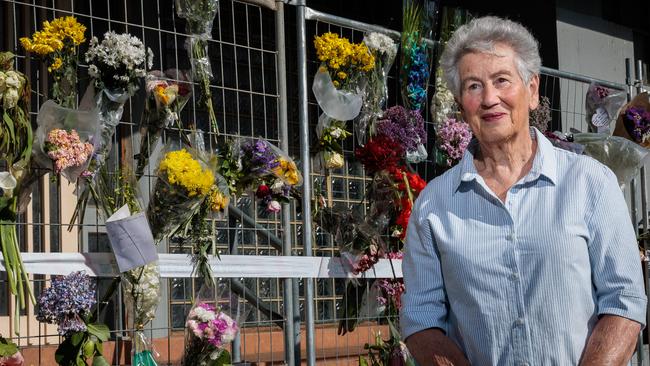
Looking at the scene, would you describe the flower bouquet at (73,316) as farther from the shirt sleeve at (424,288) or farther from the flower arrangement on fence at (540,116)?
the flower arrangement on fence at (540,116)

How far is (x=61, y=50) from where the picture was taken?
12.6 ft

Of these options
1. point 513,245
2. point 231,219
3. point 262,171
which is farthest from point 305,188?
point 513,245

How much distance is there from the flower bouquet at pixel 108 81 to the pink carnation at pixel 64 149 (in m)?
0.15

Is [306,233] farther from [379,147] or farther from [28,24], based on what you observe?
[28,24]

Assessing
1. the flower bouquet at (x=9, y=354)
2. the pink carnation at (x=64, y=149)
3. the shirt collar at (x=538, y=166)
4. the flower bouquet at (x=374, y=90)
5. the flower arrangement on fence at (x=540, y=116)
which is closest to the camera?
the shirt collar at (x=538, y=166)

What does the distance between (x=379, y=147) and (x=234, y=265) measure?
0.84m

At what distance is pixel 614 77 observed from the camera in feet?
27.1

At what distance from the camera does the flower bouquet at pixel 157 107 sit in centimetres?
404

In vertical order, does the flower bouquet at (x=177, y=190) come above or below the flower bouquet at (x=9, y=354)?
above

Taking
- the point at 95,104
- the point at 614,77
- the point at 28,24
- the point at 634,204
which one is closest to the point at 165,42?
the point at 28,24

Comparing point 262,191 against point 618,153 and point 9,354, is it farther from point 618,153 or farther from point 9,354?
point 618,153

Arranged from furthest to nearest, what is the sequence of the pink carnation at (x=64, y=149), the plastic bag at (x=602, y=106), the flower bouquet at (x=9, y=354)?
the plastic bag at (x=602, y=106) < the pink carnation at (x=64, y=149) < the flower bouquet at (x=9, y=354)

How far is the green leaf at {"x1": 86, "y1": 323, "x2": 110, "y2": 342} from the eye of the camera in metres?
3.66

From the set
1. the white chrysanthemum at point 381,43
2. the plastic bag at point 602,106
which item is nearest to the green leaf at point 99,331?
the white chrysanthemum at point 381,43
